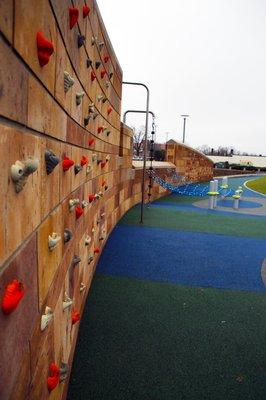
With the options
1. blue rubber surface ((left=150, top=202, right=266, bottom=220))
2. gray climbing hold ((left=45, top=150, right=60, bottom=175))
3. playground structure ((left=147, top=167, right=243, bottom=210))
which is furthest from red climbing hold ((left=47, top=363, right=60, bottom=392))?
blue rubber surface ((left=150, top=202, right=266, bottom=220))

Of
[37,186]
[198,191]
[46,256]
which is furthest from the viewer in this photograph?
[198,191]

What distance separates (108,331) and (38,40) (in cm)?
340

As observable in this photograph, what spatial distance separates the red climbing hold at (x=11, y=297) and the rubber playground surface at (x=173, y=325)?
217 centimetres

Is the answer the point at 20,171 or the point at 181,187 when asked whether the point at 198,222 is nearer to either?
the point at 20,171

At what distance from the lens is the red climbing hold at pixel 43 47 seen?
1610 mm

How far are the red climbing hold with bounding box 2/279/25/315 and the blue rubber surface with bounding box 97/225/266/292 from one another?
4790mm

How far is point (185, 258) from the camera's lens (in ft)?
24.0

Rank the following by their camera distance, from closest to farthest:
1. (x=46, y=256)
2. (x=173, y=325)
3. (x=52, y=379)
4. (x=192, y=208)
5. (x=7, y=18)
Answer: (x=7, y=18) < (x=46, y=256) < (x=52, y=379) < (x=173, y=325) < (x=192, y=208)

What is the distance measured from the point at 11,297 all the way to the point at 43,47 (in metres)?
1.09

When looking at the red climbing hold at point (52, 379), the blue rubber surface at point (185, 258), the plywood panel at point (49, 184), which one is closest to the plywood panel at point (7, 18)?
the plywood panel at point (49, 184)

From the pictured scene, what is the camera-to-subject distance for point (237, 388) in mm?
3312

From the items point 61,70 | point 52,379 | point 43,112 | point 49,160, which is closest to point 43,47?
point 43,112

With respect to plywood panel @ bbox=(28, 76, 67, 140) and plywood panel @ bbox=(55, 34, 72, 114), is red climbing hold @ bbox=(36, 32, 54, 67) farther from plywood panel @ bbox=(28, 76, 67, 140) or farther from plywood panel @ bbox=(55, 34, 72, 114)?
plywood panel @ bbox=(55, 34, 72, 114)

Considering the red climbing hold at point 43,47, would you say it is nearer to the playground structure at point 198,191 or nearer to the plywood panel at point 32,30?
the plywood panel at point 32,30
